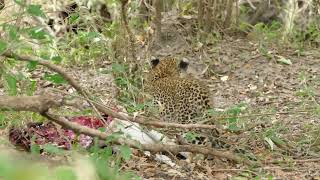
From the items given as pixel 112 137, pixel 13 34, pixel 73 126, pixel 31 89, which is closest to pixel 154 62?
pixel 31 89

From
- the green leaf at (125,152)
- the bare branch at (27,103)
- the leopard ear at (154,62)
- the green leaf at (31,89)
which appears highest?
the bare branch at (27,103)

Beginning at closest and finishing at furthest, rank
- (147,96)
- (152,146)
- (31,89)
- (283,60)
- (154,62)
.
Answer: (152,146) → (31,89) → (147,96) → (154,62) → (283,60)

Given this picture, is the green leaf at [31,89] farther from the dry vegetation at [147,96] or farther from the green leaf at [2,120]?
the green leaf at [2,120]

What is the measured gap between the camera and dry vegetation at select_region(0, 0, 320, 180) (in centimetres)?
312

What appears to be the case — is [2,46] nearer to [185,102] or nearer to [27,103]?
[27,103]

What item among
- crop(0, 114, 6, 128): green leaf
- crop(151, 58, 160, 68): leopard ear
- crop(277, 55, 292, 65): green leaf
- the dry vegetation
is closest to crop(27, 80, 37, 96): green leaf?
the dry vegetation

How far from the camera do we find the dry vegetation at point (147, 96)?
123 inches

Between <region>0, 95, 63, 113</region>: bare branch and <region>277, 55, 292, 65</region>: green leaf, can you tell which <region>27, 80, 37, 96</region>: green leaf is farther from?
<region>277, 55, 292, 65</region>: green leaf

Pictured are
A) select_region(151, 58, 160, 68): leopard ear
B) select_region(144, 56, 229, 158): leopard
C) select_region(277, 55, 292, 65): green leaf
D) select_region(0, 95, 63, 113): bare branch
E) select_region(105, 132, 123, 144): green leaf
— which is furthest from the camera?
select_region(277, 55, 292, 65): green leaf

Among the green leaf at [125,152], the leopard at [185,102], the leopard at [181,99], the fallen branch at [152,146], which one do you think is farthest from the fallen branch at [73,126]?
the leopard at [181,99]

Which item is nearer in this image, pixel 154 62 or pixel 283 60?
pixel 154 62

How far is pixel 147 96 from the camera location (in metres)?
4.25

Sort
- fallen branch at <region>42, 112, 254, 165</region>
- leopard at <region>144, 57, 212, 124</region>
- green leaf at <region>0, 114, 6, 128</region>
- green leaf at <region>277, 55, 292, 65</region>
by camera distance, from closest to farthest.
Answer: fallen branch at <region>42, 112, 254, 165</region> → green leaf at <region>0, 114, 6, 128</region> → leopard at <region>144, 57, 212, 124</region> → green leaf at <region>277, 55, 292, 65</region>

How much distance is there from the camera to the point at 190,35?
6688 mm
